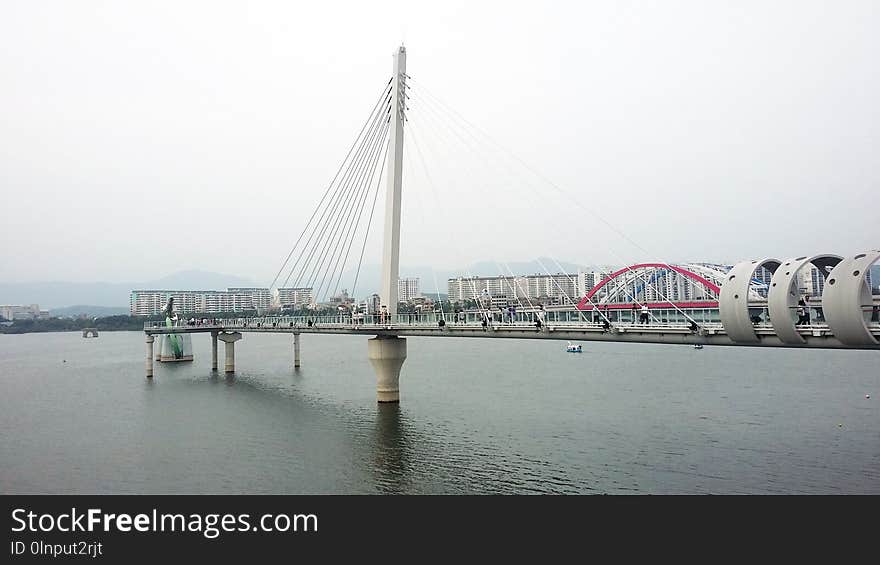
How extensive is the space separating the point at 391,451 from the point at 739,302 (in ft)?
48.9

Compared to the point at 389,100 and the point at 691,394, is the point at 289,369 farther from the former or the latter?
the point at 691,394

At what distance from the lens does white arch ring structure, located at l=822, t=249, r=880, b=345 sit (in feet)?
53.8

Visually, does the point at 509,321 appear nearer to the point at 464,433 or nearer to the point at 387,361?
the point at 464,433

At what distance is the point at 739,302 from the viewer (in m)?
19.0

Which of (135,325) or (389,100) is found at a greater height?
(389,100)

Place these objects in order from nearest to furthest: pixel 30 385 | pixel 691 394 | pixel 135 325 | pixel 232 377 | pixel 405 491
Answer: pixel 405 491
pixel 691 394
pixel 30 385
pixel 232 377
pixel 135 325

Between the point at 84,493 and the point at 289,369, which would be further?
the point at 289,369

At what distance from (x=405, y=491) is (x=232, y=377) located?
141 ft

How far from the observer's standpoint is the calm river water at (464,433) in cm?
2125

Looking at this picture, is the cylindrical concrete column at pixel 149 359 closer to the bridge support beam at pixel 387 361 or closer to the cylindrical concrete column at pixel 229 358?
the cylindrical concrete column at pixel 229 358

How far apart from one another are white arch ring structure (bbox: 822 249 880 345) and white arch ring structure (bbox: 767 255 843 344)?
2.74 feet
